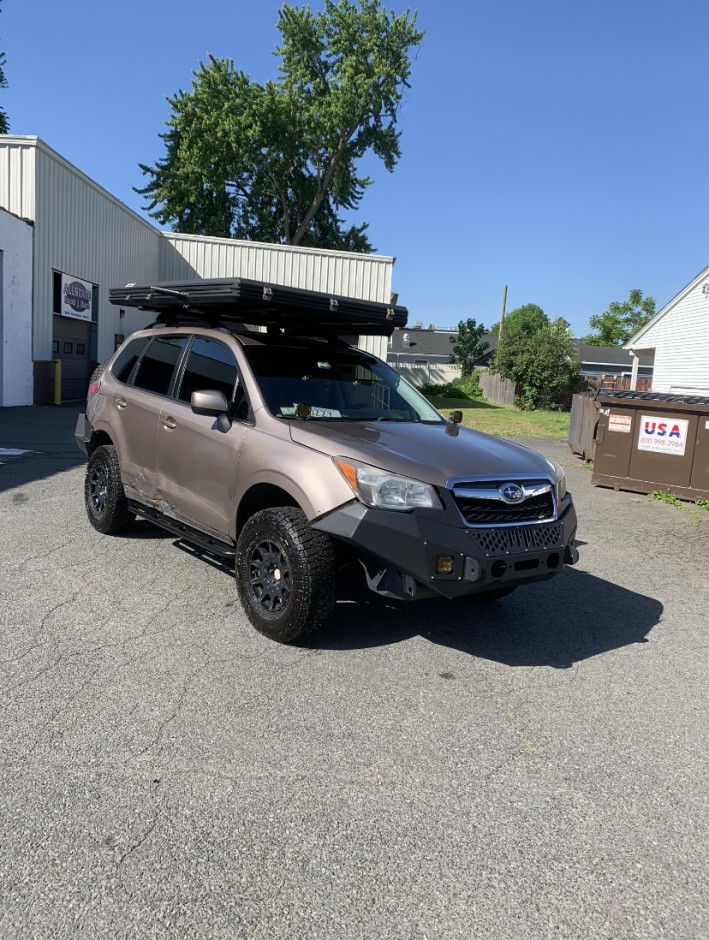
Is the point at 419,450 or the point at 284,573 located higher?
the point at 419,450

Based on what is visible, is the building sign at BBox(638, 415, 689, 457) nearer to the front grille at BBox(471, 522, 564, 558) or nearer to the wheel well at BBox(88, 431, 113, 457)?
the front grille at BBox(471, 522, 564, 558)

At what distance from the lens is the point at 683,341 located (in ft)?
87.8

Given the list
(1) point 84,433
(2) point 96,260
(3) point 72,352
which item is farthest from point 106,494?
(2) point 96,260

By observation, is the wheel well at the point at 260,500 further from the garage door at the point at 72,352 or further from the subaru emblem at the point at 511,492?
the garage door at the point at 72,352

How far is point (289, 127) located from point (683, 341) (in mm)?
22499

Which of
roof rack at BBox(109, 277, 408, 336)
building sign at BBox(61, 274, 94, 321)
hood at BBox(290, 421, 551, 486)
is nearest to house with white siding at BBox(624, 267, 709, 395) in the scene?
building sign at BBox(61, 274, 94, 321)

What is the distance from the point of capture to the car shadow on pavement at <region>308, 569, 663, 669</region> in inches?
170

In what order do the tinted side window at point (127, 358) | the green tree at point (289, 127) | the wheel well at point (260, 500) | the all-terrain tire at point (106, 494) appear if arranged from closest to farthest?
the wheel well at point (260, 500), the all-terrain tire at point (106, 494), the tinted side window at point (127, 358), the green tree at point (289, 127)

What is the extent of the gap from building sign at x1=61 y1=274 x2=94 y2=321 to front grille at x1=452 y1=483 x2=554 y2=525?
18.0m

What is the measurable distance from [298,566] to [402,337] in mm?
83644

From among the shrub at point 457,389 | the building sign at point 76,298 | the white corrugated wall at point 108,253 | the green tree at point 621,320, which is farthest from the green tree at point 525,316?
the building sign at point 76,298

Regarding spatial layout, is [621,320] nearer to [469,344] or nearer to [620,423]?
[469,344]

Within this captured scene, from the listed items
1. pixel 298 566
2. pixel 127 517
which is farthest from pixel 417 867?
pixel 127 517

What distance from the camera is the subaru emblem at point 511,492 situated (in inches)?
156
